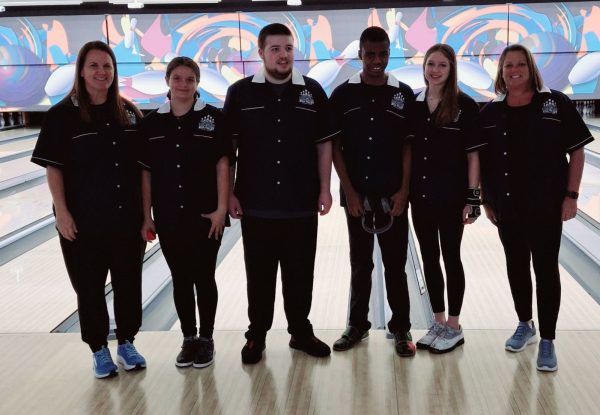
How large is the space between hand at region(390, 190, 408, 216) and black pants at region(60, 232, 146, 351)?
0.88m

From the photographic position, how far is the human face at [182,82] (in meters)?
2.26

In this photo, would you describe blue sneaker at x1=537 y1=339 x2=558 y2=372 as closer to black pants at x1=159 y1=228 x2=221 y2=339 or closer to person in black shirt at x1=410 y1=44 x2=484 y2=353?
person in black shirt at x1=410 y1=44 x2=484 y2=353

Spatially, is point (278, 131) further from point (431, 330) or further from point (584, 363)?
point (584, 363)

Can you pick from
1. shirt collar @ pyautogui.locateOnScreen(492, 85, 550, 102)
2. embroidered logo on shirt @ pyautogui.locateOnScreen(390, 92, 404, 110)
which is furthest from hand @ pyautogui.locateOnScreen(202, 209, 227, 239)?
shirt collar @ pyautogui.locateOnScreen(492, 85, 550, 102)

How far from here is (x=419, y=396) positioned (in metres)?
2.10

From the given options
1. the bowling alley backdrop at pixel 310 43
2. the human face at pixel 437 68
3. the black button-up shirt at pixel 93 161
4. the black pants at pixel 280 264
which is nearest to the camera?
the black button-up shirt at pixel 93 161

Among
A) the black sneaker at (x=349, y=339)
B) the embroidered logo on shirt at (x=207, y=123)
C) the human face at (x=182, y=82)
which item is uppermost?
the human face at (x=182, y=82)

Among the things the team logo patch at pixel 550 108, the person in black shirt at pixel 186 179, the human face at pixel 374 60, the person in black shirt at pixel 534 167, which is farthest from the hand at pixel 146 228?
the team logo patch at pixel 550 108

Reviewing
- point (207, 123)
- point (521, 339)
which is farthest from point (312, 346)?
point (207, 123)

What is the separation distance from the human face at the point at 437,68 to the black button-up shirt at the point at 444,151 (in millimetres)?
86

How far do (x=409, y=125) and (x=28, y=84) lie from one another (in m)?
8.77

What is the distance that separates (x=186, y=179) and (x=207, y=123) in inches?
7.9

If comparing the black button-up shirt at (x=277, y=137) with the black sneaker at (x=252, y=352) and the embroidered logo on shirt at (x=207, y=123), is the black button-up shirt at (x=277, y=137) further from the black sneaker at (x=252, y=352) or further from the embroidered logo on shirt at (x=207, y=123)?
the black sneaker at (x=252, y=352)

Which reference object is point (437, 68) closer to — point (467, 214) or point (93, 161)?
point (467, 214)
